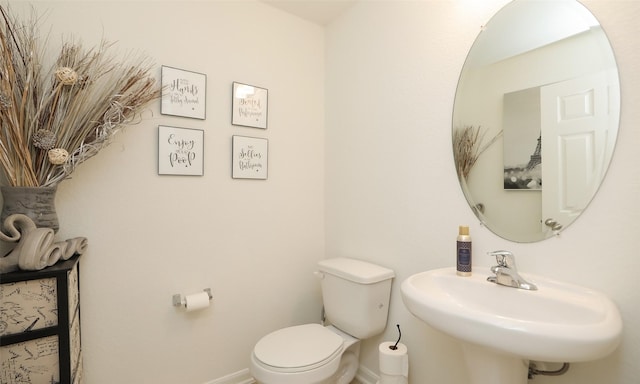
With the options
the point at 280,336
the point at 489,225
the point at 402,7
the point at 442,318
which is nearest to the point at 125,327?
the point at 280,336

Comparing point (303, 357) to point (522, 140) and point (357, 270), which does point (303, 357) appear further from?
point (522, 140)

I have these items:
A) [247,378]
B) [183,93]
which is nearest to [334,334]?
[247,378]

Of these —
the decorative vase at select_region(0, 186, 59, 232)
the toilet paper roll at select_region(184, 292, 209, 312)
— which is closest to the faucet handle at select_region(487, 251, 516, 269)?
the toilet paper roll at select_region(184, 292, 209, 312)

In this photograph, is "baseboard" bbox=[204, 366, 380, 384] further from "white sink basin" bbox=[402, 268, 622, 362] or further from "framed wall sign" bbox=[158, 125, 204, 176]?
"framed wall sign" bbox=[158, 125, 204, 176]

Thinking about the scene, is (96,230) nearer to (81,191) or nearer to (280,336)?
(81,191)

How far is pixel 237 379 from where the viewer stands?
178 centimetres

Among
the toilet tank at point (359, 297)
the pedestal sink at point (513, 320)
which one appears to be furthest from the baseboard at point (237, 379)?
the pedestal sink at point (513, 320)

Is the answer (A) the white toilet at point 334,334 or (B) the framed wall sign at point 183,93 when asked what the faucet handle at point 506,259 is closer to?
(A) the white toilet at point 334,334

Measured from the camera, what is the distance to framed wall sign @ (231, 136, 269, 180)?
5.85 ft

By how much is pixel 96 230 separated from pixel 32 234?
1.12 feet

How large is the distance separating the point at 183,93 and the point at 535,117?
5.39 feet

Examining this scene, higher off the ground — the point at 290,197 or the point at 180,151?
the point at 180,151

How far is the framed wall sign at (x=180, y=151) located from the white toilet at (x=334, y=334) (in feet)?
3.08

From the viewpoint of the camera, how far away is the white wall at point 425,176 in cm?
92
